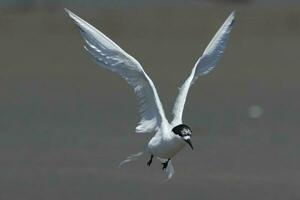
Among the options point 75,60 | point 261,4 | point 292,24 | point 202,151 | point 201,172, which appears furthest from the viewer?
point 261,4

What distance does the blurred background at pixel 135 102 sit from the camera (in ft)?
46.1

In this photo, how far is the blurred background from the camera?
14039mm

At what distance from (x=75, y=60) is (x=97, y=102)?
13.2ft

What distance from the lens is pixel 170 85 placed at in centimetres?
2108

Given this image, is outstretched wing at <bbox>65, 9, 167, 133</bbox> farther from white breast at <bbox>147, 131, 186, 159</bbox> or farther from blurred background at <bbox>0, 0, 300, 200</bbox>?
blurred background at <bbox>0, 0, 300, 200</bbox>

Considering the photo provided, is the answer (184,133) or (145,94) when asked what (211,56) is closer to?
(145,94)

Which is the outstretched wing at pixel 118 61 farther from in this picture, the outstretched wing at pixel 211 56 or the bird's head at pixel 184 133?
the bird's head at pixel 184 133

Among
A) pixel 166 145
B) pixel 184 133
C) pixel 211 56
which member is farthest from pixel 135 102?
pixel 184 133

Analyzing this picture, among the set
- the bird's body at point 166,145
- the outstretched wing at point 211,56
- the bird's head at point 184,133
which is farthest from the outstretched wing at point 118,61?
the bird's head at point 184,133

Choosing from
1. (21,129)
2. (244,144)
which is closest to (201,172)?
(244,144)

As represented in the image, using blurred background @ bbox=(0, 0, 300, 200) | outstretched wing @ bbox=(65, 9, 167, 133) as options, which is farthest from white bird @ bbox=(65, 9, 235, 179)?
blurred background @ bbox=(0, 0, 300, 200)

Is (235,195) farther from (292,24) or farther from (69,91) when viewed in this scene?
(292,24)

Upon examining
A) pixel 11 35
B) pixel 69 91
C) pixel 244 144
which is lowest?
pixel 11 35

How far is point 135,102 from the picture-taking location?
19.5m
